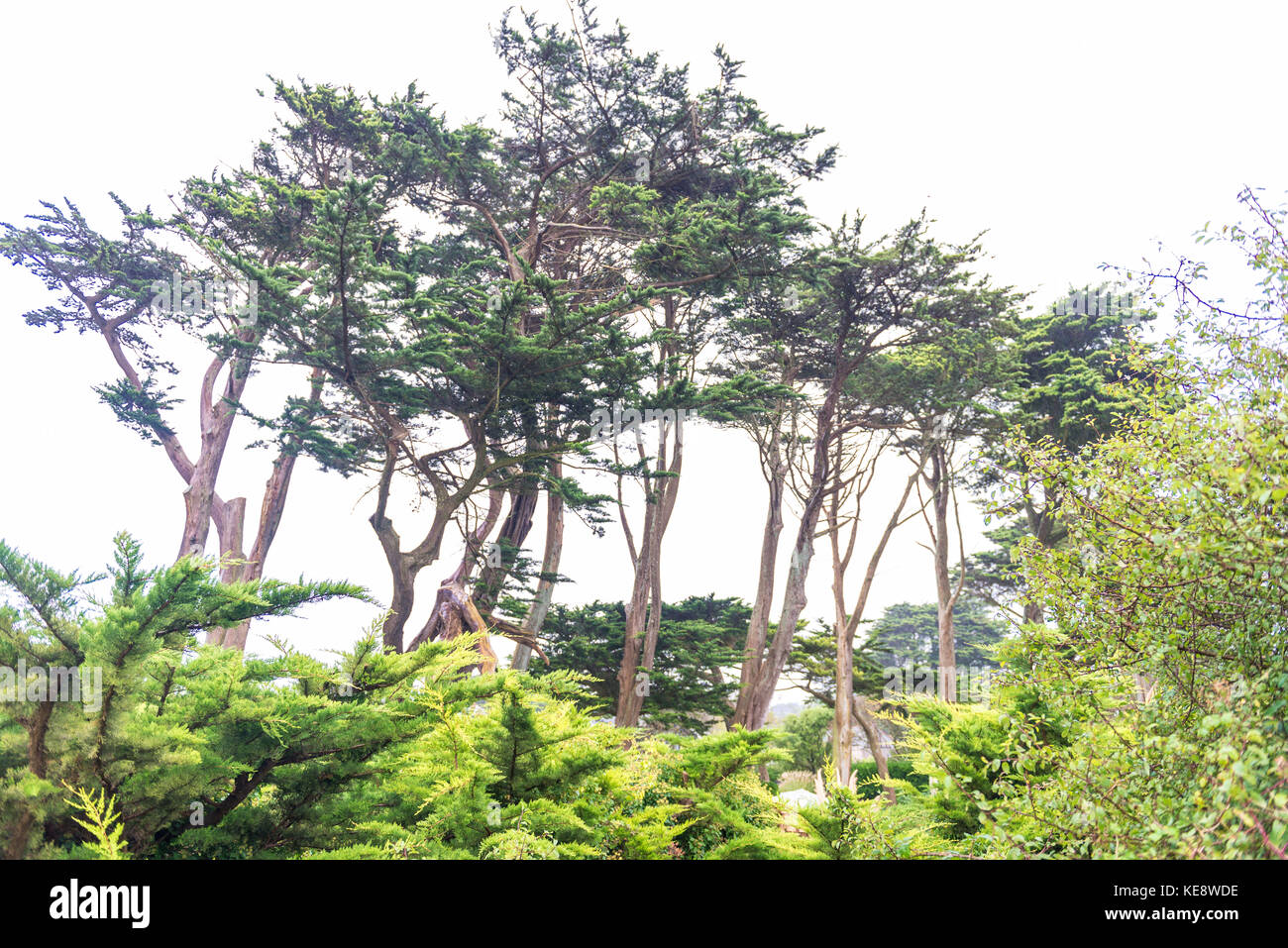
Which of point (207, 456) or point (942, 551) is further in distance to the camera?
point (942, 551)

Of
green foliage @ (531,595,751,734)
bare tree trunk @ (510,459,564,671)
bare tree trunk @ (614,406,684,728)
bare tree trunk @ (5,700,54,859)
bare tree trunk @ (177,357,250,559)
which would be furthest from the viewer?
bare tree trunk @ (177,357,250,559)

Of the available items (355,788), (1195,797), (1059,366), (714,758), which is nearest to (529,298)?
(714,758)

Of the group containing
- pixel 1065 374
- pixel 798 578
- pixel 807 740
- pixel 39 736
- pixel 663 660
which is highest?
pixel 1065 374

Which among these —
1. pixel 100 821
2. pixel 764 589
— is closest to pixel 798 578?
pixel 764 589

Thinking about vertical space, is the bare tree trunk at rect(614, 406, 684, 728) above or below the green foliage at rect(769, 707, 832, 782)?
above

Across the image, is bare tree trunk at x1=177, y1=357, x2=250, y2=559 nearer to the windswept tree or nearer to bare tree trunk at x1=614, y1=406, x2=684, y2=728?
bare tree trunk at x1=614, y1=406, x2=684, y2=728

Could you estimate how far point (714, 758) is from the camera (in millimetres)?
5020

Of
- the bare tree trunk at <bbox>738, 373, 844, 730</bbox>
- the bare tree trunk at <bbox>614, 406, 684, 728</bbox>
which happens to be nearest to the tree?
the bare tree trunk at <bbox>738, 373, 844, 730</bbox>

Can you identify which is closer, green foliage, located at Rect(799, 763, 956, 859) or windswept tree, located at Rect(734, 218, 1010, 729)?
green foliage, located at Rect(799, 763, 956, 859)

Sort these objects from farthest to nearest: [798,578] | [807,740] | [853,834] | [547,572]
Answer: [807,740], [798,578], [547,572], [853,834]

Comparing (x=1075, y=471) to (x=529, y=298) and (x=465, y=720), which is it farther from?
(x=529, y=298)

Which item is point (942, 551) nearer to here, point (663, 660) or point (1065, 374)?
point (1065, 374)

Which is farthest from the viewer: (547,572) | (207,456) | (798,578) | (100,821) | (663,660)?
(798,578)

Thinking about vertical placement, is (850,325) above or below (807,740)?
above
